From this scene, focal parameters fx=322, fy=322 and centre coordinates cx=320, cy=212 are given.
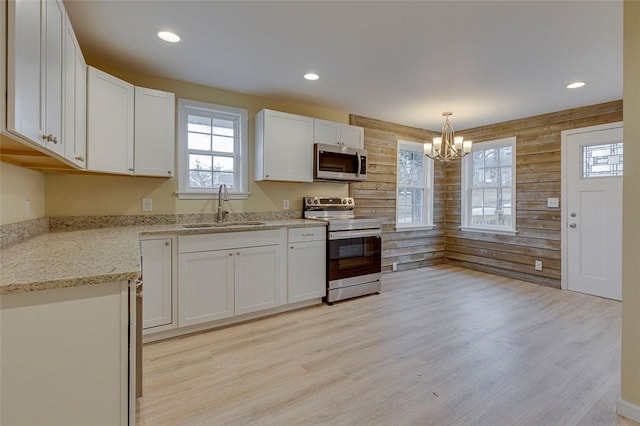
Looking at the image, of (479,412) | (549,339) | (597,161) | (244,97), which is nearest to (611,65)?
(597,161)

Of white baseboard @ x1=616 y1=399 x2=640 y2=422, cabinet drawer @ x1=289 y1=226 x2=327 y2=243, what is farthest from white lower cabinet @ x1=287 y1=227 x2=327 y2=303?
white baseboard @ x1=616 y1=399 x2=640 y2=422

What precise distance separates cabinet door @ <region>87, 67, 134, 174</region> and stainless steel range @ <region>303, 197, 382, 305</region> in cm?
206

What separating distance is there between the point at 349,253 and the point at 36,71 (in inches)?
121

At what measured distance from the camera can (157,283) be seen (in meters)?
2.65

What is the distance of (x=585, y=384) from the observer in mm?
2074

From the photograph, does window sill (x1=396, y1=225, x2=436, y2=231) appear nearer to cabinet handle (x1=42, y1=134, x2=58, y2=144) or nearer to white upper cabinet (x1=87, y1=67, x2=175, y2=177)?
white upper cabinet (x1=87, y1=67, x2=175, y2=177)

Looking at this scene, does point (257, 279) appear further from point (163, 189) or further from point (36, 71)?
point (36, 71)

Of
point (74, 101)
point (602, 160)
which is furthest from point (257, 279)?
point (602, 160)

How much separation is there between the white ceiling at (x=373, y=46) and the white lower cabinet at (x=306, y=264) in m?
1.62

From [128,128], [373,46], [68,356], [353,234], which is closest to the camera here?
[68,356]

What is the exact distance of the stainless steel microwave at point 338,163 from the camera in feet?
12.8

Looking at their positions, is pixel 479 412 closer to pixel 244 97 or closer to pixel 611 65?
pixel 611 65

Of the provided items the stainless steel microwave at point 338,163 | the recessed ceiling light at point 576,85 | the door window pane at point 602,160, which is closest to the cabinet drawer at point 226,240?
the stainless steel microwave at point 338,163

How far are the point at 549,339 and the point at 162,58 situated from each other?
4.10 m
